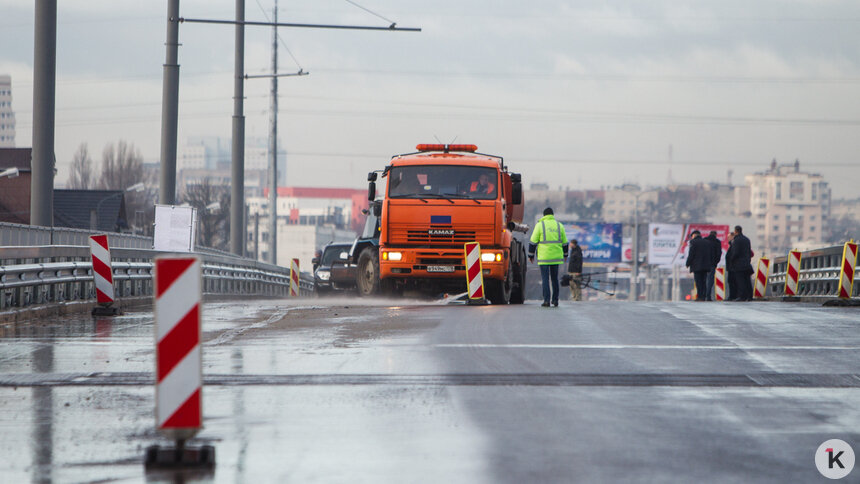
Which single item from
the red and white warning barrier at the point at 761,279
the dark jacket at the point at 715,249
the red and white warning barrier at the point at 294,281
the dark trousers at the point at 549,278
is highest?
the dark jacket at the point at 715,249

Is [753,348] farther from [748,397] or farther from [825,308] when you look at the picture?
[825,308]

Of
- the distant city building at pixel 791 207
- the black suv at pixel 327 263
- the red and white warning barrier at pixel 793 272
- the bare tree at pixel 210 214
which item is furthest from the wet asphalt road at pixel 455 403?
the distant city building at pixel 791 207

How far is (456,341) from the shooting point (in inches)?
494

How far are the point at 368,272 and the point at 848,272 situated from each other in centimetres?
954

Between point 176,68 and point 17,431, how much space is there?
734 inches

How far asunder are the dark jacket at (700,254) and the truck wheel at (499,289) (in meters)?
6.55

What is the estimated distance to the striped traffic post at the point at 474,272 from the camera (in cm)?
2069

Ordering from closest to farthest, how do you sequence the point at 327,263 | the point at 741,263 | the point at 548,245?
the point at 548,245
the point at 741,263
the point at 327,263

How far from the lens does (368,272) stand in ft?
82.2

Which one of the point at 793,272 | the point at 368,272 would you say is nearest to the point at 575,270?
the point at 793,272

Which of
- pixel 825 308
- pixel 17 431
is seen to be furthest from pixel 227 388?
pixel 825 308

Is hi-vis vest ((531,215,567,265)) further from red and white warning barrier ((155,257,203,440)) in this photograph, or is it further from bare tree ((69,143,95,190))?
bare tree ((69,143,95,190))

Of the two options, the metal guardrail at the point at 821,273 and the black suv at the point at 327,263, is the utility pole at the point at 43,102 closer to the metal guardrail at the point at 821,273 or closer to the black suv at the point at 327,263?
the metal guardrail at the point at 821,273

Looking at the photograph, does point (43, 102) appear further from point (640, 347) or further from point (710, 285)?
point (710, 285)
